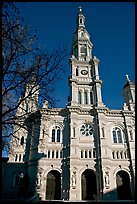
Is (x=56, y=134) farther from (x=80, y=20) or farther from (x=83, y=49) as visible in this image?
(x=80, y=20)

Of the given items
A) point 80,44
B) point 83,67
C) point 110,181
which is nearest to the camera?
point 110,181

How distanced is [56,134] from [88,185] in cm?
1017

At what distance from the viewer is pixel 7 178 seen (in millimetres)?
29906

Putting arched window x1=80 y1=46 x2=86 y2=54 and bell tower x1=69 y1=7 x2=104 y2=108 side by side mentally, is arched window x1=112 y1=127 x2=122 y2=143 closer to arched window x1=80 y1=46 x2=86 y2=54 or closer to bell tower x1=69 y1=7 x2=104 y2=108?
bell tower x1=69 y1=7 x2=104 y2=108

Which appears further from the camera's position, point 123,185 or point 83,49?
point 83,49

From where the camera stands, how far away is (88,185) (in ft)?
94.3

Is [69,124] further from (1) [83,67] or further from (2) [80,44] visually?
(2) [80,44]

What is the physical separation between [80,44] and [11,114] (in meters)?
41.6

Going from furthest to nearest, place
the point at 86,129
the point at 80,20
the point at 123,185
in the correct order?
the point at 80,20 < the point at 86,129 < the point at 123,185

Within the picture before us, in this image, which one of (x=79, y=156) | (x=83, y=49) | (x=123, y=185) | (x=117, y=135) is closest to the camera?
(x=123, y=185)

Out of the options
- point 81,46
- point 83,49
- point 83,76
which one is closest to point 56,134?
point 83,76

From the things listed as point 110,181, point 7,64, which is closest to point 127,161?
point 110,181

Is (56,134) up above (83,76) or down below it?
below

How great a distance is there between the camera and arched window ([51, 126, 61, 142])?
32594mm
